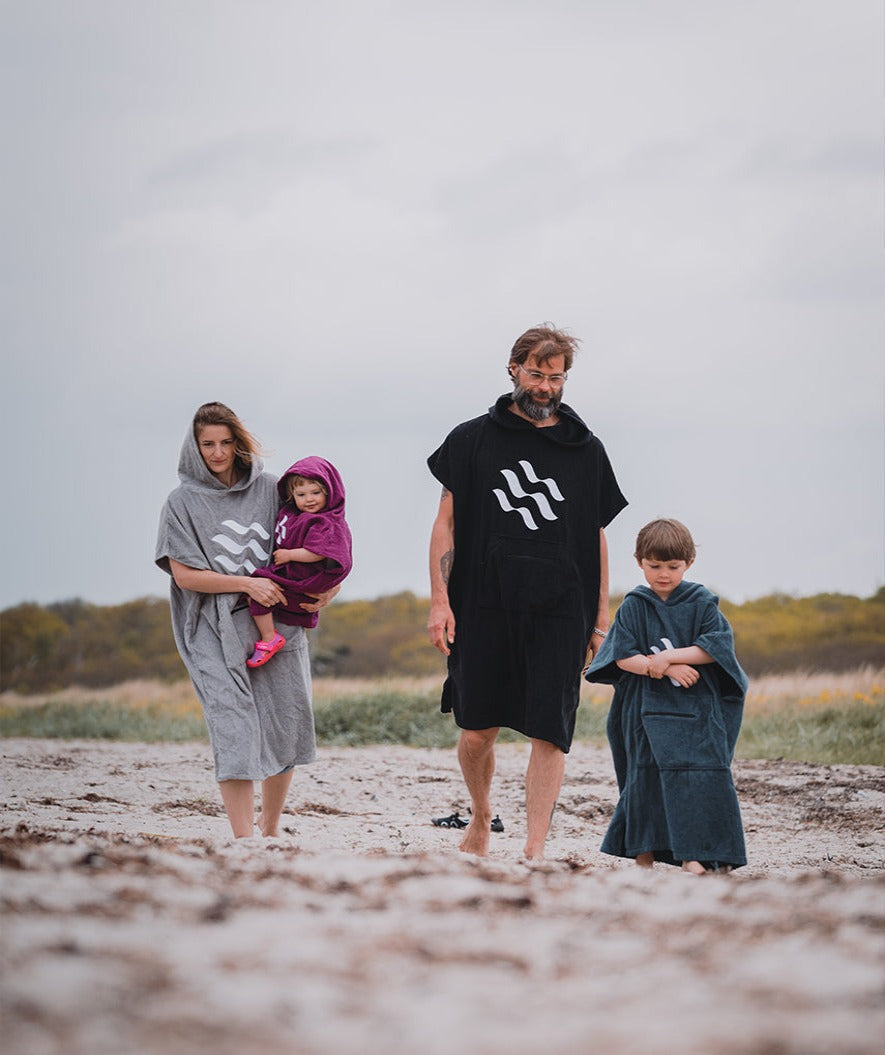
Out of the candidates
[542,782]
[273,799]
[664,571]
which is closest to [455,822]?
[273,799]

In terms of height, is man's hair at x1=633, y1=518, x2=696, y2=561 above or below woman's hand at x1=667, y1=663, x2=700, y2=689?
above

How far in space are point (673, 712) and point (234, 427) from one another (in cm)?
235

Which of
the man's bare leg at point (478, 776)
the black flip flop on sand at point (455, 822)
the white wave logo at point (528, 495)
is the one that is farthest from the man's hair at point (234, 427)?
the black flip flop on sand at point (455, 822)

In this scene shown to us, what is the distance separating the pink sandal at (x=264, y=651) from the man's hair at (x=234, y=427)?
2.74ft

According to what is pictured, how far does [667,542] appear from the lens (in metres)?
5.36

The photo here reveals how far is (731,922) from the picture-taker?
2.92 meters

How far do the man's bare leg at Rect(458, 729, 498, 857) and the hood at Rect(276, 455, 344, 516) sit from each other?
3.96ft

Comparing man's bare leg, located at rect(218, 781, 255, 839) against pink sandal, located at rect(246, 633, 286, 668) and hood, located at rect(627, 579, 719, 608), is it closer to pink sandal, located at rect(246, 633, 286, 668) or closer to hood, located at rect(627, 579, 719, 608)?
pink sandal, located at rect(246, 633, 286, 668)

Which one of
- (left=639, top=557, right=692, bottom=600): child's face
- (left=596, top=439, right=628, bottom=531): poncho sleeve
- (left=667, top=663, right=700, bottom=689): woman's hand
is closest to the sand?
(left=667, top=663, right=700, bottom=689): woman's hand

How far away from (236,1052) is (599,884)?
1.73 metres

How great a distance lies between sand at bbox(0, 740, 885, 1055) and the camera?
6.78ft

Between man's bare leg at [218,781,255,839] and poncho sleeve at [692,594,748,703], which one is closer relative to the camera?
poncho sleeve at [692,594,748,703]

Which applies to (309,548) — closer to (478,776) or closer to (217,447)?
(217,447)

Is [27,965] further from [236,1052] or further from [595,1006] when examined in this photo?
[595,1006]
